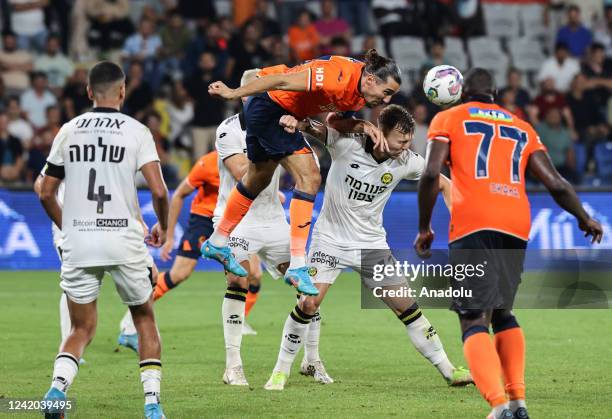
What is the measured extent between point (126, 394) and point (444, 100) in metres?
3.35

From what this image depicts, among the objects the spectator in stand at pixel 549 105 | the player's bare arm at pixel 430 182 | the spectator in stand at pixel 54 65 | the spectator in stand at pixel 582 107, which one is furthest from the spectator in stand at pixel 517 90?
the player's bare arm at pixel 430 182

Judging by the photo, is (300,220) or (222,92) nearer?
(222,92)

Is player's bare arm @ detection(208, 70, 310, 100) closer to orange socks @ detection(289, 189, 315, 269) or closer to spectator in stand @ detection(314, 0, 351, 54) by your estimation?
orange socks @ detection(289, 189, 315, 269)

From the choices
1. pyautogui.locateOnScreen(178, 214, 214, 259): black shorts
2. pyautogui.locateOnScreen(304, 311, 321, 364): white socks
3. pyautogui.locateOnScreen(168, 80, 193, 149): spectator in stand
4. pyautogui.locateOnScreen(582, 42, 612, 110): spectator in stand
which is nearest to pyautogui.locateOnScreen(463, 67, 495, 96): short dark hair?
pyautogui.locateOnScreen(304, 311, 321, 364): white socks

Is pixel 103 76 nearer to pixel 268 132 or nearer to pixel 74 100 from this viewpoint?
pixel 268 132

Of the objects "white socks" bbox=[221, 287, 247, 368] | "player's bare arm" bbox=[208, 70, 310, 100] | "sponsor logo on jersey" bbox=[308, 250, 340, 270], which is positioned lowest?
"white socks" bbox=[221, 287, 247, 368]

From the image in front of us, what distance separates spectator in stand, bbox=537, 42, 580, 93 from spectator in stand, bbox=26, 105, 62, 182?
9.62m

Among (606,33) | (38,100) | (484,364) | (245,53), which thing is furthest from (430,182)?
(606,33)

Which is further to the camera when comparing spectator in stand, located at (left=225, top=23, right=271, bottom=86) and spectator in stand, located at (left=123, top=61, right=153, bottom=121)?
spectator in stand, located at (left=225, top=23, right=271, bottom=86)

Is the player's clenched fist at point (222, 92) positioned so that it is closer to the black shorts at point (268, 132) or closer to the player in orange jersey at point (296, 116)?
the player in orange jersey at point (296, 116)

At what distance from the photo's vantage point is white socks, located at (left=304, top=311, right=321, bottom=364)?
9984 millimetres

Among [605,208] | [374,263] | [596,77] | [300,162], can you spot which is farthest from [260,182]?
[596,77]

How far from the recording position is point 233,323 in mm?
9875

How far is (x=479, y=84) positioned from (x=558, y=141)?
13477 millimetres
